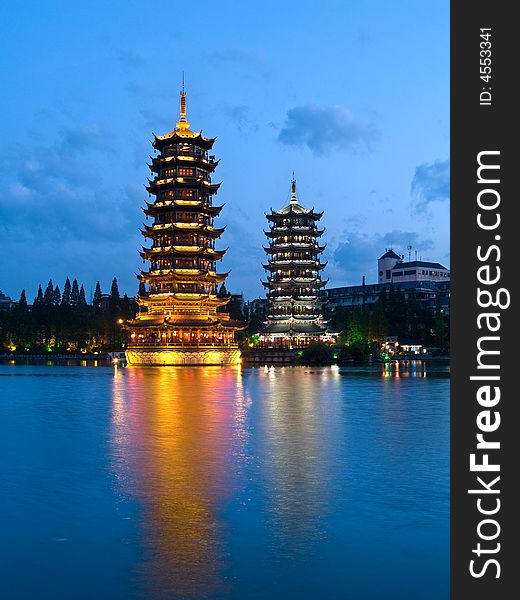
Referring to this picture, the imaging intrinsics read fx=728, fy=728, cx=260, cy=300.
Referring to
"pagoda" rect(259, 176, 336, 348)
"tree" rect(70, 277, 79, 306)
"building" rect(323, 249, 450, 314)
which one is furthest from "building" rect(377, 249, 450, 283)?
"tree" rect(70, 277, 79, 306)

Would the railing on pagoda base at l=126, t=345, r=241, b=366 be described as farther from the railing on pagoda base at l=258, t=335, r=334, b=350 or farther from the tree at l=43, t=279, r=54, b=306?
the tree at l=43, t=279, r=54, b=306

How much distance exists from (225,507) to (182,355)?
63.3 meters

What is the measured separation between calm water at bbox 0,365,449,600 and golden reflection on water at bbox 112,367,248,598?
39 millimetres

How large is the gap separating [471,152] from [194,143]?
244 feet

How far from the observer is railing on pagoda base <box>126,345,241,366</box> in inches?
2960

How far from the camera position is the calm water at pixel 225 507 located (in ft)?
29.9

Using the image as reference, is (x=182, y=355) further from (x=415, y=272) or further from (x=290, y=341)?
(x=415, y=272)

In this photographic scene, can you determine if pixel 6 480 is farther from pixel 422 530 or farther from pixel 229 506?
pixel 422 530

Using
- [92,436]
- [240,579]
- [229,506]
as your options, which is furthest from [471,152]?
[92,436]

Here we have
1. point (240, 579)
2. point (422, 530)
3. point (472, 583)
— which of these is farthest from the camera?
point (422, 530)

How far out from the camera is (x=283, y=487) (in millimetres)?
14164

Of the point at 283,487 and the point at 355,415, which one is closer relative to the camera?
the point at 283,487

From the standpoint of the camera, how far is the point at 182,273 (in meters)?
76.9

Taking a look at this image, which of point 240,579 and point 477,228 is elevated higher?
point 477,228
